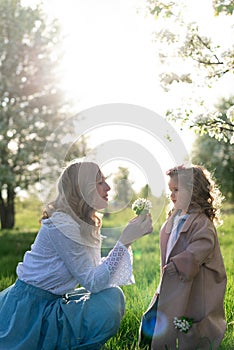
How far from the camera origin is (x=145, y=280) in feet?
22.9

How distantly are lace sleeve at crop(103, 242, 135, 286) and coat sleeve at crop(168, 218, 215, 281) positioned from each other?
329 mm

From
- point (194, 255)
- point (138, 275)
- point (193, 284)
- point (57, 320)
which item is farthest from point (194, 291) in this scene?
point (138, 275)

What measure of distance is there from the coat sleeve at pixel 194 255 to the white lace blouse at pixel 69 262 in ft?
1.18

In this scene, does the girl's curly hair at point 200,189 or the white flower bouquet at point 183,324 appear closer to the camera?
the white flower bouquet at point 183,324

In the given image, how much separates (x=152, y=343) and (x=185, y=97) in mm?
2453

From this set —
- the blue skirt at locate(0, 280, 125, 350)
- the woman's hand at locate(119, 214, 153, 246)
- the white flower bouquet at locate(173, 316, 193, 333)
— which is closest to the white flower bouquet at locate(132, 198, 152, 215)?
the woman's hand at locate(119, 214, 153, 246)

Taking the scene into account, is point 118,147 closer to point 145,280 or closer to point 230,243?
point 145,280

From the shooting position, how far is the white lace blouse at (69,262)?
437cm

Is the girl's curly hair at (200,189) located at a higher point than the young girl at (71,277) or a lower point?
higher

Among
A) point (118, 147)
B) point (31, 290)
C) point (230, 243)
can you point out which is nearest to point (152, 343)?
point (31, 290)

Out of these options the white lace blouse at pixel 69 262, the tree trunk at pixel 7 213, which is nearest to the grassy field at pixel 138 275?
the white lace blouse at pixel 69 262

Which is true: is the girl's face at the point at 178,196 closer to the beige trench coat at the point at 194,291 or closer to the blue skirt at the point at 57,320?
the beige trench coat at the point at 194,291

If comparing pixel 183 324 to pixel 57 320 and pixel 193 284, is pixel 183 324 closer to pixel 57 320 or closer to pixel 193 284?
pixel 193 284

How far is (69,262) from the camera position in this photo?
4.39 m
